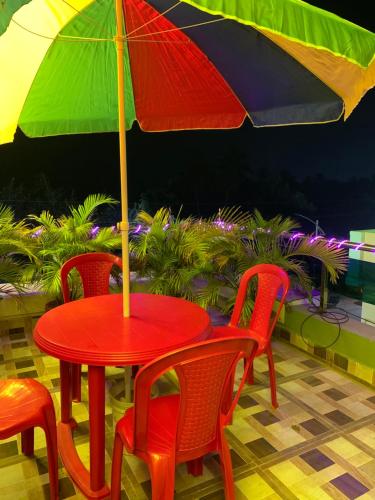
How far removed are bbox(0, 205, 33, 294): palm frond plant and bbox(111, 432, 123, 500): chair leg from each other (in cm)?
216

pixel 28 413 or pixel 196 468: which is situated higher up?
pixel 28 413

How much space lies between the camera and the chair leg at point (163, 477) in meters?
1.54

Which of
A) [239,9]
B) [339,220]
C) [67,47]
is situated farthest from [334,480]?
[339,220]

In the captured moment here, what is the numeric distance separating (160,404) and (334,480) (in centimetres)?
99

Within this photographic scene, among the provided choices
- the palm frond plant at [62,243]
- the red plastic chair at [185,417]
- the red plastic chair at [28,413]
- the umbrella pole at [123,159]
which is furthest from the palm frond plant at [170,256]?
the red plastic chair at [185,417]

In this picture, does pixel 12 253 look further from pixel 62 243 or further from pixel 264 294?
pixel 264 294

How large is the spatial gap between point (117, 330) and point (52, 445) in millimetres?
566

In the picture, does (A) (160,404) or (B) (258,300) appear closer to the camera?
(A) (160,404)

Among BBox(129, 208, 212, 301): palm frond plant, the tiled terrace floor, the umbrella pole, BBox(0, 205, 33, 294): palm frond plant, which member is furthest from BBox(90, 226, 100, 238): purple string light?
the umbrella pole

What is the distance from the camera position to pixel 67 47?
2625mm

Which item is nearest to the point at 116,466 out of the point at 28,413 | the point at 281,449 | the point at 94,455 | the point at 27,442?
the point at 94,455

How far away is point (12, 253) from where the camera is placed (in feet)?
11.8

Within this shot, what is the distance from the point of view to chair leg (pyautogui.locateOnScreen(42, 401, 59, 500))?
1806 mm

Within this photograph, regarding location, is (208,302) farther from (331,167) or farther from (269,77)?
(331,167)
